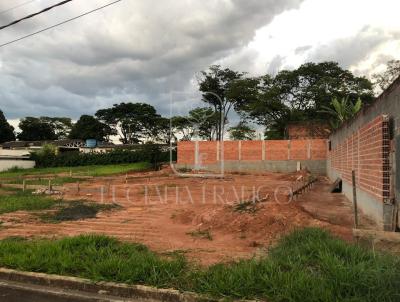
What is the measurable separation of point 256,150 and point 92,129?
43368mm

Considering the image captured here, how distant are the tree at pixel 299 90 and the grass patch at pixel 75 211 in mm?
32250

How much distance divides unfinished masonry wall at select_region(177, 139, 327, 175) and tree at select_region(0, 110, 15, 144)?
49.1 metres

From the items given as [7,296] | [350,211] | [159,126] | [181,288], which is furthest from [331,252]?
[159,126]

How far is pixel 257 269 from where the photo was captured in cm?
530

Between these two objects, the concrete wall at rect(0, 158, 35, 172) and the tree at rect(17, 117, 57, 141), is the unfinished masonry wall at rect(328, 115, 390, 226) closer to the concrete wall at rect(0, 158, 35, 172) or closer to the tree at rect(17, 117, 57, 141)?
the concrete wall at rect(0, 158, 35, 172)

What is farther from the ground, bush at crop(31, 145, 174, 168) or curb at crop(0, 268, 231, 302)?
bush at crop(31, 145, 174, 168)

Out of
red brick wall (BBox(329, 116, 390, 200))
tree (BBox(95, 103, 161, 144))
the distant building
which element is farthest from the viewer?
tree (BBox(95, 103, 161, 144))

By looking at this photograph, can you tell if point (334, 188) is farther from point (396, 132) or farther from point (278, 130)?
point (278, 130)

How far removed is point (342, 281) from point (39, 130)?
84.8 metres

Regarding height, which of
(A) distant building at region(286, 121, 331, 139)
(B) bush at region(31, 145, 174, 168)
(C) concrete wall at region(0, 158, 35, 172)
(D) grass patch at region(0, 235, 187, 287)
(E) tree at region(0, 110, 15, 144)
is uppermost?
(E) tree at region(0, 110, 15, 144)

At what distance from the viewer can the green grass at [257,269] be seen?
454cm

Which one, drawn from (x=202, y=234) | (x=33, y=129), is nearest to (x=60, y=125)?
(x=33, y=129)

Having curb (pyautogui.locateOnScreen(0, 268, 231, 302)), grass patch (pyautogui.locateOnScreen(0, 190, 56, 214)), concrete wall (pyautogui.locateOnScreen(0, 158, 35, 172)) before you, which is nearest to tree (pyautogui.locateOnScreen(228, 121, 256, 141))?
concrete wall (pyautogui.locateOnScreen(0, 158, 35, 172))

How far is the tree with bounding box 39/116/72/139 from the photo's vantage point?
280 ft
